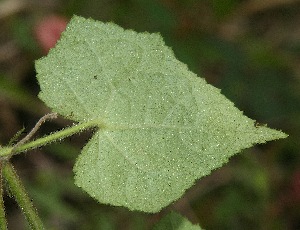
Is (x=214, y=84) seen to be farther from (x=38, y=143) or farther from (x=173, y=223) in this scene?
(x=38, y=143)

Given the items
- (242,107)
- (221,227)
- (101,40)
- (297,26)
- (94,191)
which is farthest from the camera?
(297,26)

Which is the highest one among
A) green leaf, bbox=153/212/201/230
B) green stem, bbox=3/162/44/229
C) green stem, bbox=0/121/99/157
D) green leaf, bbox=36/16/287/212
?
green leaf, bbox=36/16/287/212

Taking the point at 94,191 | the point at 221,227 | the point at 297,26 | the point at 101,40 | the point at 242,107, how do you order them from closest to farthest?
the point at 94,191 → the point at 101,40 → the point at 221,227 → the point at 242,107 → the point at 297,26

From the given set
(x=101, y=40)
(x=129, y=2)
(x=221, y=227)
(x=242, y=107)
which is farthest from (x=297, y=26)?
(x=101, y=40)

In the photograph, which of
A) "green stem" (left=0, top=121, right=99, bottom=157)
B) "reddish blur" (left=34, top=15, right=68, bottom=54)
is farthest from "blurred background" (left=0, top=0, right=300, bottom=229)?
"green stem" (left=0, top=121, right=99, bottom=157)

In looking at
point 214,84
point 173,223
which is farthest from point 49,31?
point 173,223

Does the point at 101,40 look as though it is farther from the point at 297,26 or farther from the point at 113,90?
the point at 297,26

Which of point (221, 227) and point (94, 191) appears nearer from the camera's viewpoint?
point (94, 191)

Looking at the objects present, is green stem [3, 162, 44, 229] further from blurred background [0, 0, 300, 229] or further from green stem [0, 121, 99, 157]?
blurred background [0, 0, 300, 229]
